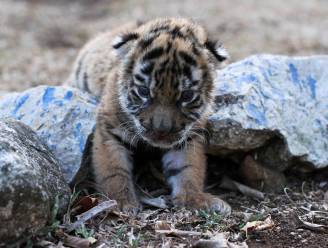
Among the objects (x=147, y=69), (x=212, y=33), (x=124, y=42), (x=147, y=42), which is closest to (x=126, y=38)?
(x=124, y=42)

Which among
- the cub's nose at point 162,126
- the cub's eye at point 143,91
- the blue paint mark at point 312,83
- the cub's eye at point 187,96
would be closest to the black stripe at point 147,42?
the cub's eye at point 143,91

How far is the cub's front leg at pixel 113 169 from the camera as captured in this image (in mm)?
4723

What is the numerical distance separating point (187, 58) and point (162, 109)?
456 mm

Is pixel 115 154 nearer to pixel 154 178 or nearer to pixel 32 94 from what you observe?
pixel 154 178

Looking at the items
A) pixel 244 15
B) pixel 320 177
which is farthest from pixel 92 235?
pixel 244 15

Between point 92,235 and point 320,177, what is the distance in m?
2.33

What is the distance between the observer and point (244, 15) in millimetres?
11195

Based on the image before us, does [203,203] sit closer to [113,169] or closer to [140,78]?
[113,169]

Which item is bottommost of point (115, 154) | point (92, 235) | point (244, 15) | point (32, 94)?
point (92, 235)

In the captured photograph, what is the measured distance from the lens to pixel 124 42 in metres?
4.94

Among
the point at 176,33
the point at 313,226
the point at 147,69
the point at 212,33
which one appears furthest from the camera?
the point at 212,33

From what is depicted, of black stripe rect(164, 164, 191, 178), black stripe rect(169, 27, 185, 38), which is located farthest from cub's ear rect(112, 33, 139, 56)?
black stripe rect(164, 164, 191, 178)

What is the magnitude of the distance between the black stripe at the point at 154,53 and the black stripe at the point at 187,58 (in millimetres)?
145

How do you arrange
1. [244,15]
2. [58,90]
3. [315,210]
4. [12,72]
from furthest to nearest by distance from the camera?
[244,15]
[12,72]
[58,90]
[315,210]
